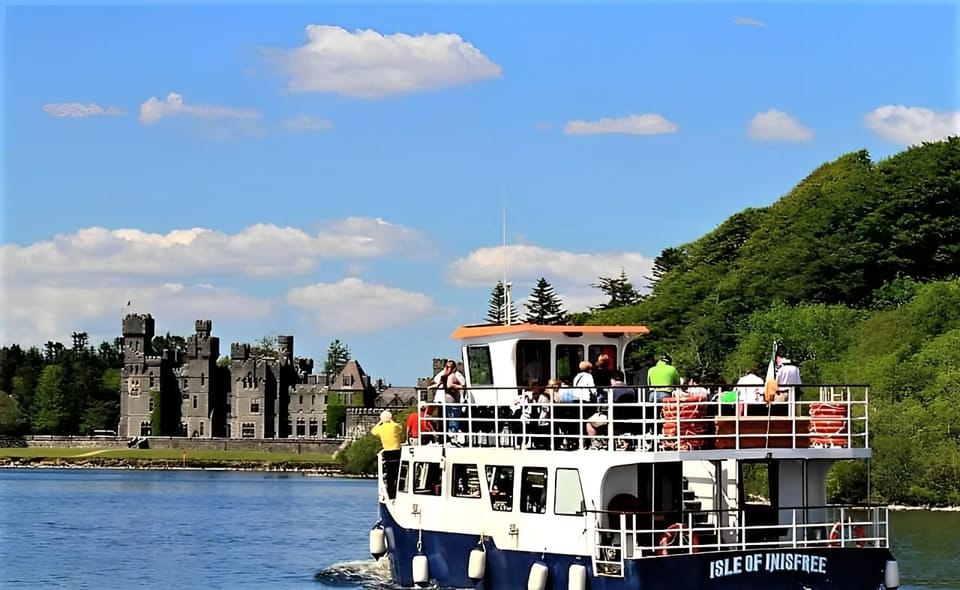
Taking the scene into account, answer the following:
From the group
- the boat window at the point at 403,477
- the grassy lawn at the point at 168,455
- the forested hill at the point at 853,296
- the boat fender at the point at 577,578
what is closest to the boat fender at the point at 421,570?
the boat window at the point at 403,477

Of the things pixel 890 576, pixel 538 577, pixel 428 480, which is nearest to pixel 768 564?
pixel 890 576

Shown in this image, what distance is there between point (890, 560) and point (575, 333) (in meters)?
7.33

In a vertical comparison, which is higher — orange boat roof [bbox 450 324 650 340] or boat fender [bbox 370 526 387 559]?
orange boat roof [bbox 450 324 650 340]

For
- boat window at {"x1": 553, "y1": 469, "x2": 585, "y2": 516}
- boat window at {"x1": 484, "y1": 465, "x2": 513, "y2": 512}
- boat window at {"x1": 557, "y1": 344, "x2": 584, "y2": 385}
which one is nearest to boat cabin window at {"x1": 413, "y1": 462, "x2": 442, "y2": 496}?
boat window at {"x1": 484, "y1": 465, "x2": 513, "y2": 512}

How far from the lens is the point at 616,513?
24.6m

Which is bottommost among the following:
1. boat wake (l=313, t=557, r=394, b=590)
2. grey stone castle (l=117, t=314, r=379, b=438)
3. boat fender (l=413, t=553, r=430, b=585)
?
boat wake (l=313, t=557, r=394, b=590)

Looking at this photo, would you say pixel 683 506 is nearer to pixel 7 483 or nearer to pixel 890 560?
pixel 890 560

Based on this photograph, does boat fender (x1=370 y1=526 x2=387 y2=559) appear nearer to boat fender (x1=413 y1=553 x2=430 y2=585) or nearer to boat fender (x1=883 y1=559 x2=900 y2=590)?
boat fender (x1=413 y1=553 x2=430 y2=585)

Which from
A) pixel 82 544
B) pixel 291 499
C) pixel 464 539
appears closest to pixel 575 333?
pixel 464 539

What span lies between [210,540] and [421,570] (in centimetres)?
2578

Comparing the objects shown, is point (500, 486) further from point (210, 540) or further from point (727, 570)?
point (210, 540)

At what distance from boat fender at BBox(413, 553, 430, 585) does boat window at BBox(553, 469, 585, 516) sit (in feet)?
13.6

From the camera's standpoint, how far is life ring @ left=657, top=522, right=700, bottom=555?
24359 millimetres

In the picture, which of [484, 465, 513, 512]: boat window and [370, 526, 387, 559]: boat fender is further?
[370, 526, 387, 559]: boat fender
